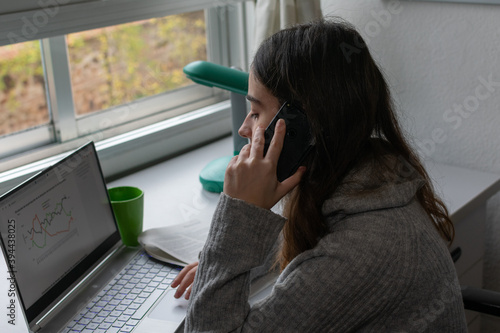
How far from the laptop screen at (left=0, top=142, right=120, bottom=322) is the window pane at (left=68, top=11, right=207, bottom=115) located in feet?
2.94

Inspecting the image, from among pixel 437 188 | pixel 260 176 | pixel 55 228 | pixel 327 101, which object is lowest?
pixel 437 188

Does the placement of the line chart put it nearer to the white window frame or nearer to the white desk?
the white desk

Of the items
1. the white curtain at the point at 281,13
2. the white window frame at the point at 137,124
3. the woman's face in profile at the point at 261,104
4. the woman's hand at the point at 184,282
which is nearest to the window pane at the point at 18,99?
the white window frame at the point at 137,124

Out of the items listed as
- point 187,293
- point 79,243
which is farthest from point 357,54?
point 79,243

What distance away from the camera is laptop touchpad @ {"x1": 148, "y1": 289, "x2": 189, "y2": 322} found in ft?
3.48

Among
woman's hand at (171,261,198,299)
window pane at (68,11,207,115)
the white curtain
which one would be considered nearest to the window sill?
window pane at (68,11,207,115)

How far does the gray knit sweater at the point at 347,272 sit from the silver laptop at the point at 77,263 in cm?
17

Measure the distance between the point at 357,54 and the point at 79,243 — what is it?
612 mm

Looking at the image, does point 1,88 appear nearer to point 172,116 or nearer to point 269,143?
point 172,116

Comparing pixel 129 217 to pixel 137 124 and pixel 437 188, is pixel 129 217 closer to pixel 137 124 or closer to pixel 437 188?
pixel 137 124

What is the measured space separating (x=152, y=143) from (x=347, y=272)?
1.02 meters

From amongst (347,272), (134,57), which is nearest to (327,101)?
(347,272)

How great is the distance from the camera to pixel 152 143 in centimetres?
177

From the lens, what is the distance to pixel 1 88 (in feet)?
8.09
